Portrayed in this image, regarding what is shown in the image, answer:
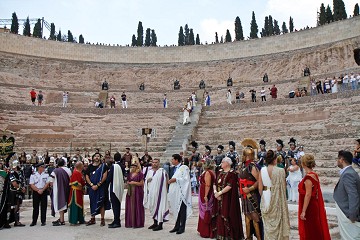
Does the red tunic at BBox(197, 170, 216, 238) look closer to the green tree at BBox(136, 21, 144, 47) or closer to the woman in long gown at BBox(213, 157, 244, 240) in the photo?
the woman in long gown at BBox(213, 157, 244, 240)

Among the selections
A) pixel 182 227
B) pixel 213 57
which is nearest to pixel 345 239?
pixel 182 227

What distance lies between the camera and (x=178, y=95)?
2991cm

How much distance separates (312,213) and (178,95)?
82.4ft

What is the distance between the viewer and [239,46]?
122 feet

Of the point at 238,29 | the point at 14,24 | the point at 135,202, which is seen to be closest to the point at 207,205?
the point at 135,202

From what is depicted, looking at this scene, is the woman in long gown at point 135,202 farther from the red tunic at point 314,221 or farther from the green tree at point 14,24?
the green tree at point 14,24

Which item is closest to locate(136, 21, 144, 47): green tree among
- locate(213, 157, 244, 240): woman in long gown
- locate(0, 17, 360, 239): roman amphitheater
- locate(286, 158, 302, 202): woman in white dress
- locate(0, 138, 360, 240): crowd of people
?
locate(0, 17, 360, 239): roman amphitheater

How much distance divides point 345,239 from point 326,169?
9.09 m

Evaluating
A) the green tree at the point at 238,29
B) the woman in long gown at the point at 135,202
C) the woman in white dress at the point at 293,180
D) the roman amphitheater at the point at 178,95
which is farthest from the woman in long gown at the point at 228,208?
the green tree at the point at 238,29

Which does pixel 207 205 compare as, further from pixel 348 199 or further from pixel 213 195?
pixel 348 199

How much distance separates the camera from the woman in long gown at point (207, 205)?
6.49 m

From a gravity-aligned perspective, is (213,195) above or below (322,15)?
below

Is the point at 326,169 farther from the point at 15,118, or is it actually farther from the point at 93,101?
the point at 93,101

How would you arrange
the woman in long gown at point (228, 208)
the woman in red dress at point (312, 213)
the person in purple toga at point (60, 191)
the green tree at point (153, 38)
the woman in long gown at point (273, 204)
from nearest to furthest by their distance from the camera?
the woman in red dress at point (312, 213) → the woman in long gown at point (273, 204) → the woman in long gown at point (228, 208) → the person in purple toga at point (60, 191) → the green tree at point (153, 38)
